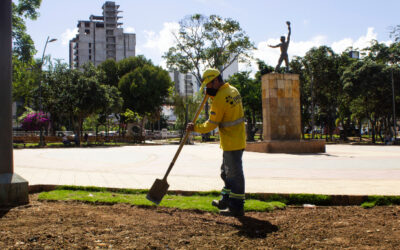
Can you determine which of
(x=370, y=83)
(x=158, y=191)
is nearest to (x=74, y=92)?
(x=370, y=83)

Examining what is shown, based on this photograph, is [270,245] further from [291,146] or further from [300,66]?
[300,66]

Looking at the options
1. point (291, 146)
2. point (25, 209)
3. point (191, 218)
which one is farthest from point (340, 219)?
point (291, 146)

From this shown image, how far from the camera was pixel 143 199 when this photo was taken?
482cm

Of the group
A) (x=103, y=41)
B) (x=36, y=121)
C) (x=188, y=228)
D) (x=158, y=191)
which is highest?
(x=103, y=41)

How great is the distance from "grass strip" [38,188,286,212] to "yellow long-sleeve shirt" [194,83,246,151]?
814 millimetres

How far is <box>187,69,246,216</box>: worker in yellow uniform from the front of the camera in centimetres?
412

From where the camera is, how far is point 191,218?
392cm

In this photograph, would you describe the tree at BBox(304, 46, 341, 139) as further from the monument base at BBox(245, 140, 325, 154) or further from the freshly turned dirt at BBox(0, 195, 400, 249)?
the freshly turned dirt at BBox(0, 195, 400, 249)

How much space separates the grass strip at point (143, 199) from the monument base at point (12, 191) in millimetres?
370

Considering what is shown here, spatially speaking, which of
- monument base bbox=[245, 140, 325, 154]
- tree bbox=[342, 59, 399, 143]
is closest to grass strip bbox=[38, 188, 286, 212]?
monument base bbox=[245, 140, 325, 154]

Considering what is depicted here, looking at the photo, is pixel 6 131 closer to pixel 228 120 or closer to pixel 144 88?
pixel 228 120

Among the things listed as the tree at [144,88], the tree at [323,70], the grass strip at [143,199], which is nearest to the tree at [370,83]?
the tree at [323,70]

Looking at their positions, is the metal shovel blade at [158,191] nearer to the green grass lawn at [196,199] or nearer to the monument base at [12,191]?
the green grass lawn at [196,199]

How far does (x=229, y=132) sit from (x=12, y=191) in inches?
112
